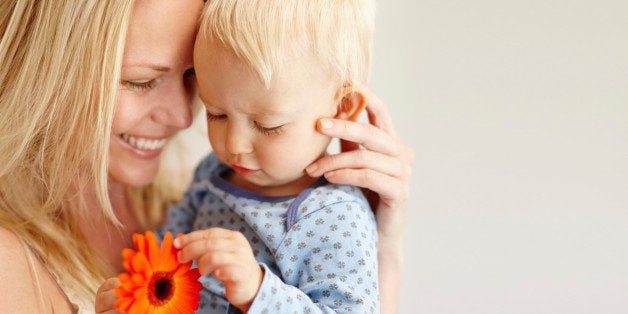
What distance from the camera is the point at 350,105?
135 centimetres

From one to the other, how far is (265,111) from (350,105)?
0.19 m

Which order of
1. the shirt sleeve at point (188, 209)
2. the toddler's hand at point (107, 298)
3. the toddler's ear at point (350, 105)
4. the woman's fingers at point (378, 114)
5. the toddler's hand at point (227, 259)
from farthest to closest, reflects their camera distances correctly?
the shirt sleeve at point (188, 209) < the woman's fingers at point (378, 114) < the toddler's ear at point (350, 105) < the toddler's hand at point (107, 298) < the toddler's hand at point (227, 259)

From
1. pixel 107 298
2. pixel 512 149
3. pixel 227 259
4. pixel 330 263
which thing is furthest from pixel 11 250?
pixel 512 149

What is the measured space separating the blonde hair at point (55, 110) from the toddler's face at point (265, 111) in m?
0.19

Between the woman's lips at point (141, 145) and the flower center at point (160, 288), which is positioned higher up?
the woman's lips at point (141, 145)

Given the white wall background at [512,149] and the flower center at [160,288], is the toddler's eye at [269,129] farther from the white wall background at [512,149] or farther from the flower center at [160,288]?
the white wall background at [512,149]

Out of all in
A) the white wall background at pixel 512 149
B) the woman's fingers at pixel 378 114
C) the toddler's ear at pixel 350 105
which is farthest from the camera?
the white wall background at pixel 512 149

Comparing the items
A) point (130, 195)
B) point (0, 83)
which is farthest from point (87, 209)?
point (0, 83)

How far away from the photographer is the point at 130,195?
5.88ft

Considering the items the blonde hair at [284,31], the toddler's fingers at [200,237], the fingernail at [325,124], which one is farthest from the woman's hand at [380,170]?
the toddler's fingers at [200,237]

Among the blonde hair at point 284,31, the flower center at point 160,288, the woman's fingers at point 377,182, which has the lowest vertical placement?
the flower center at point 160,288

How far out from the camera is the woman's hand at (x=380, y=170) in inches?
52.5

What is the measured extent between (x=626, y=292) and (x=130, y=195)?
1196mm

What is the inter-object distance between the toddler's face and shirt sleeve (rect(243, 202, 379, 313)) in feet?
0.35
